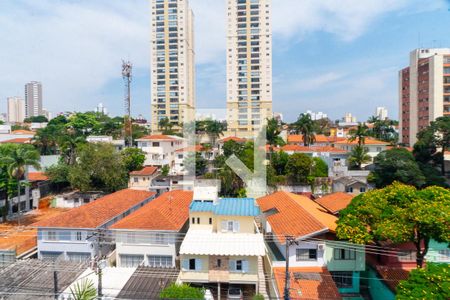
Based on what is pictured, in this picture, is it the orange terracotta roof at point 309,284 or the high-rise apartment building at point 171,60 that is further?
the high-rise apartment building at point 171,60

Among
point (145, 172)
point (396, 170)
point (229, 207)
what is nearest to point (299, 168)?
point (396, 170)

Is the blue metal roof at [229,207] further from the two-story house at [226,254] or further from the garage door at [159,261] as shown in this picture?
the garage door at [159,261]

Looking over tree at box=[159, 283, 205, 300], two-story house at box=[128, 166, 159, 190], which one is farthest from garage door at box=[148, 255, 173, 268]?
two-story house at box=[128, 166, 159, 190]

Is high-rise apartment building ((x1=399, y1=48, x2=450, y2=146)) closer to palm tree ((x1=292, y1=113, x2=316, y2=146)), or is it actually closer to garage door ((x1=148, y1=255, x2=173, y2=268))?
palm tree ((x1=292, y1=113, x2=316, y2=146))

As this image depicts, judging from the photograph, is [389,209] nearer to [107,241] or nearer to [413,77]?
[107,241]

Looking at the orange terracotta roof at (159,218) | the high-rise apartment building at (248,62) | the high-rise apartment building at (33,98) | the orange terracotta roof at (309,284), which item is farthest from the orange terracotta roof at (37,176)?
the high-rise apartment building at (33,98)

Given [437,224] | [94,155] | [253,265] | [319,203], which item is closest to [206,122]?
[94,155]
